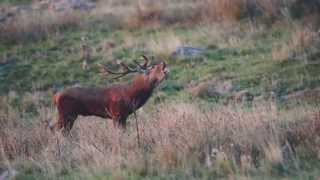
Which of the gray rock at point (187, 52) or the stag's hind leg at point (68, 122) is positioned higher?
the gray rock at point (187, 52)

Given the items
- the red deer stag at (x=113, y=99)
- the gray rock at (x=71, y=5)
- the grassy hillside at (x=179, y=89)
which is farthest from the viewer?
the gray rock at (x=71, y=5)

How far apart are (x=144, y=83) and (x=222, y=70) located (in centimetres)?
465

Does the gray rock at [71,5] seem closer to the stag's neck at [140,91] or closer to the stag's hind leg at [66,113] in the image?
the stag's hind leg at [66,113]

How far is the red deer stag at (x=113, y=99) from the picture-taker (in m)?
10.9

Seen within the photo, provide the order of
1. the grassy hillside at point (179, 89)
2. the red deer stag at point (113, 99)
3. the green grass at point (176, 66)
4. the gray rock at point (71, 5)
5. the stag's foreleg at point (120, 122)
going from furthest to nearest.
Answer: the gray rock at point (71, 5)
the green grass at point (176, 66)
the red deer stag at point (113, 99)
the stag's foreleg at point (120, 122)
the grassy hillside at point (179, 89)

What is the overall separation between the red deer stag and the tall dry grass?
19 centimetres

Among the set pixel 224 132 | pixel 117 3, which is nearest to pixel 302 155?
pixel 224 132

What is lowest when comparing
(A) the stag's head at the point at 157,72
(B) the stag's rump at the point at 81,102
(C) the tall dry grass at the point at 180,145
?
(C) the tall dry grass at the point at 180,145

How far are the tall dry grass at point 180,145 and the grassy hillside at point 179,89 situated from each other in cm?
1

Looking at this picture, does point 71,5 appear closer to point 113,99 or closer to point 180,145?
point 113,99

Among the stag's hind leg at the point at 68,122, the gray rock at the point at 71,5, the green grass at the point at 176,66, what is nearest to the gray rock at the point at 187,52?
the green grass at the point at 176,66

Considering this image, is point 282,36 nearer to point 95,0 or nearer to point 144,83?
point 144,83

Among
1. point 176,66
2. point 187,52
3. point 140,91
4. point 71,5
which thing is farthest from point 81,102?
point 71,5

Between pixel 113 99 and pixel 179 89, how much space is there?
3.91 metres
